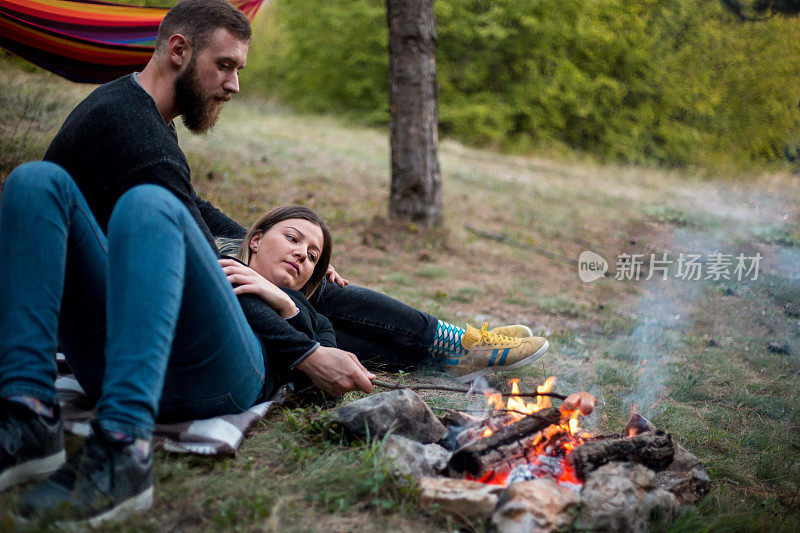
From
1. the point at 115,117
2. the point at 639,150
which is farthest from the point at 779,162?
the point at 115,117

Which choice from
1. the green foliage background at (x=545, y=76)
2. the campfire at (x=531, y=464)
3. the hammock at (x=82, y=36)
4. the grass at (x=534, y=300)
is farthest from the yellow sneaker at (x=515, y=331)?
the green foliage background at (x=545, y=76)

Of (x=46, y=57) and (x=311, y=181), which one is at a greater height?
(x=46, y=57)

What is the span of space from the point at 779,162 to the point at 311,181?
7.91m

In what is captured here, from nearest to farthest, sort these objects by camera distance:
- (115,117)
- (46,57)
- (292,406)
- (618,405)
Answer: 1. (115,117)
2. (292,406)
3. (618,405)
4. (46,57)

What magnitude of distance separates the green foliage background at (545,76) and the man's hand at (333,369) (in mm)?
13778

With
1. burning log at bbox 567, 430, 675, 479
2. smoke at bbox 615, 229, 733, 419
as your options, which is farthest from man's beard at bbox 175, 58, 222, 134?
smoke at bbox 615, 229, 733, 419

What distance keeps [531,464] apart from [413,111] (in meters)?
4.32

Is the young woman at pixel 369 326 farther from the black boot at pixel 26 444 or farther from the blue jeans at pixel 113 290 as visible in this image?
the black boot at pixel 26 444

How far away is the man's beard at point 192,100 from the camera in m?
2.06

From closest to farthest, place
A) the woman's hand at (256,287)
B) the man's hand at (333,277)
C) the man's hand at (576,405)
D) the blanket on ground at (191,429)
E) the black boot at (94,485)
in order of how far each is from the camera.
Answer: the black boot at (94,485), the blanket on ground at (191,429), the woman's hand at (256,287), the man's hand at (576,405), the man's hand at (333,277)

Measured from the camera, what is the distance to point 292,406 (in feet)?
7.39

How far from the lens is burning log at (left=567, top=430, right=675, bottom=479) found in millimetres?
1879

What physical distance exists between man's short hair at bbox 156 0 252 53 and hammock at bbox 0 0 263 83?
1.93 metres

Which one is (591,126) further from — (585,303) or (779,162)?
(585,303)
